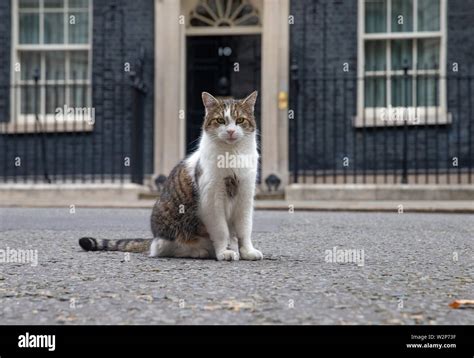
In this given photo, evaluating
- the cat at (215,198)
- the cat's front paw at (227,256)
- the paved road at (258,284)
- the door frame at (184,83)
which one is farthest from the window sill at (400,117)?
the cat's front paw at (227,256)

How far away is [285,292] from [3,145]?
38.0 ft

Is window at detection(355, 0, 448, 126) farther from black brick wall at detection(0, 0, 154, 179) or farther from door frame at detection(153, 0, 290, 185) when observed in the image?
black brick wall at detection(0, 0, 154, 179)

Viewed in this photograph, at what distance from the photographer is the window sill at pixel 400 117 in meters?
13.6

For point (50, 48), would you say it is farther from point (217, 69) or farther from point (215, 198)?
point (215, 198)

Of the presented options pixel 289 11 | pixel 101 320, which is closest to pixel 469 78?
pixel 289 11

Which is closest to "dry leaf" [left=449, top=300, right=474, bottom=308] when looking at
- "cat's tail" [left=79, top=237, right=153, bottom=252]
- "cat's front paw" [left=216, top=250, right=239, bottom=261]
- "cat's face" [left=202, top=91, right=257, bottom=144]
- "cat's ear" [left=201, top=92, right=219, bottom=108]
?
"cat's front paw" [left=216, top=250, right=239, bottom=261]

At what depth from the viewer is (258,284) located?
398cm

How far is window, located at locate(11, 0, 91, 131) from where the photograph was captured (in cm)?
1470

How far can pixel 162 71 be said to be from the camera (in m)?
14.4

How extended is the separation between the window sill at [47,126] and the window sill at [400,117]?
14.9 ft

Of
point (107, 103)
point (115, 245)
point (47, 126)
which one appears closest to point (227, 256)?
point (115, 245)

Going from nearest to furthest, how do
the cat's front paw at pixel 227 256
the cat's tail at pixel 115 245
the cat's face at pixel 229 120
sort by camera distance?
the cat's front paw at pixel 227 256, the cat's face at pixel 229 120, the cat's tail at pixel 115 245

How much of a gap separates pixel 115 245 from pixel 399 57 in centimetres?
970

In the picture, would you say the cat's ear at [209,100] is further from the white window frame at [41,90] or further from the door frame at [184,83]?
the white window frame at [41,90]
